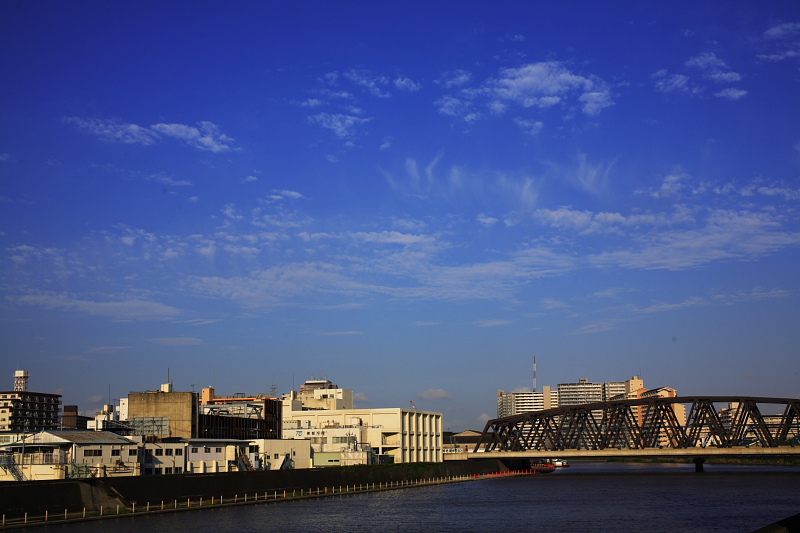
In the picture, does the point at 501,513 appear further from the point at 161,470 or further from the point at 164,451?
the point at 164,451

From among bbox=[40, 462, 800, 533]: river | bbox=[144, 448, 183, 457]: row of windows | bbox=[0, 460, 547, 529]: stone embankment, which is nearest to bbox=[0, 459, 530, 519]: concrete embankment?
bbox=[0, 460, 547, 529]: stone embankment

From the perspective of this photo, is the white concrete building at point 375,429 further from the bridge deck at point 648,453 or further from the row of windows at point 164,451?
the row of windows at point 164,451

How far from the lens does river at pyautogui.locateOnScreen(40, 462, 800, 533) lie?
67938mm

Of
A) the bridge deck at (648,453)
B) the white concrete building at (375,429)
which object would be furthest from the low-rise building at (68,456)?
the bridge deck at (648,453)

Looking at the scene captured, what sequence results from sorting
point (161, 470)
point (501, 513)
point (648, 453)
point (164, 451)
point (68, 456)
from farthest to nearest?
1. point (648, 453)
2. point (164, 451)
3. point (161, 470)
4. point (68, 456)
5. point (501, 513)

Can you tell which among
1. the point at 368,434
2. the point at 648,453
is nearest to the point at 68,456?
the point at 368,434

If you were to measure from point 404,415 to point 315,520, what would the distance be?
9402cm

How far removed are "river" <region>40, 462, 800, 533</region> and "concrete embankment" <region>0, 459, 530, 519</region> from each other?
10.8 ft

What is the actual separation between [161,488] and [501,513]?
3334cm

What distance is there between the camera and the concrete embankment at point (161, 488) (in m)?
66.2

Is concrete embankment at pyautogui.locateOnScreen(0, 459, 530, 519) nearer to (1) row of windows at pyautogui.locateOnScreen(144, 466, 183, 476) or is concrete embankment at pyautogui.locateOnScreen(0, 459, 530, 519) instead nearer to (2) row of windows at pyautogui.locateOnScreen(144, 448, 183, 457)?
(1) row of windows at pyautogui.locateOnScreen(144, 466, 183, 476)

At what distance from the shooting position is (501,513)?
84125mm

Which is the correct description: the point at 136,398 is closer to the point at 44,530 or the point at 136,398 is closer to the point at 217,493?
the point at 217,493

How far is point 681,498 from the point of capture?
10469 cm
